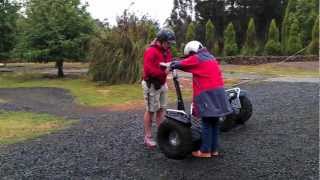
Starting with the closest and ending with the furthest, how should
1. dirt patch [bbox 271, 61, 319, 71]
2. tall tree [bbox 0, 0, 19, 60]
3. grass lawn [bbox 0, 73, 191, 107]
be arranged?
grass lawn [bbox 0, 73, 191, 107] → dirt patch [bbox 271, 61, 319, 71] → tall tree [bbox 0, 0, 19, 60]

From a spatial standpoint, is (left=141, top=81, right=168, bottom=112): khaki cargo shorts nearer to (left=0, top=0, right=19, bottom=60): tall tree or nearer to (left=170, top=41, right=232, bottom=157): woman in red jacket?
(left=170, top=41, right=232, bottom=157): woman in red jacket

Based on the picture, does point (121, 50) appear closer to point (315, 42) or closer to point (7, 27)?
point (7, 27)

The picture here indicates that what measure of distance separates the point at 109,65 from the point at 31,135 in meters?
9.74

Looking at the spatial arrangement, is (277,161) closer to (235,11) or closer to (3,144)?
(3,144)

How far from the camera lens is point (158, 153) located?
272 inches

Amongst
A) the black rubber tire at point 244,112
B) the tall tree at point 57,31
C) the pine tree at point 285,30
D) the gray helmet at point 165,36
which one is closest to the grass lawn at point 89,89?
the tall tree at point 57,31

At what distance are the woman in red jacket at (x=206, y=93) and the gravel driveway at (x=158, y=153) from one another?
0.23 meters

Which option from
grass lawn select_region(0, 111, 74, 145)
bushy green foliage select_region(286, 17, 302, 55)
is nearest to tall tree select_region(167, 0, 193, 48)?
bushy green foliage select_region(286, 17, 302, 55)

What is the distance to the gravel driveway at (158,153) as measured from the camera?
19.3 ft

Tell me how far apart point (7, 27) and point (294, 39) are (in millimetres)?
14371

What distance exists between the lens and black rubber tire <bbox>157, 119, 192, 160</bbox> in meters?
6.49

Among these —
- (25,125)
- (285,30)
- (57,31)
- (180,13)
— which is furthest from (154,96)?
(180,13)

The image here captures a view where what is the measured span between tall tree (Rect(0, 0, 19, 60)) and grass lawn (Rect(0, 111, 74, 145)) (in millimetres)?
13009

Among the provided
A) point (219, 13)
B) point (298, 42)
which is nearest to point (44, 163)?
point (298, 42)
